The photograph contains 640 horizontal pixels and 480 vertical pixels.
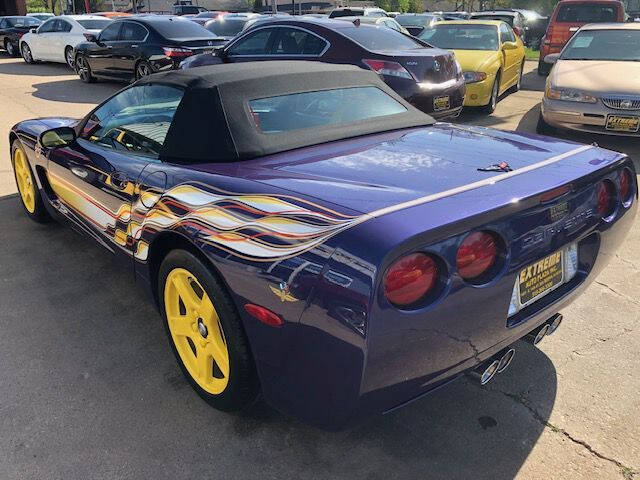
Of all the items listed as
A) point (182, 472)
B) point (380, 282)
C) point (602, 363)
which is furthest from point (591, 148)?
point (182, 472)

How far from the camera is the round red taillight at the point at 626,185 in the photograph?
2.61 metres

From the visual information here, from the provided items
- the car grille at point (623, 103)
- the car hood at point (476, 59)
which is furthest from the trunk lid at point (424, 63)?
the car grille at point (623, 103)

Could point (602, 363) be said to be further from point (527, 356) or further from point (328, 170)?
point (328, 170)

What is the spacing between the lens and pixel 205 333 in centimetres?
238

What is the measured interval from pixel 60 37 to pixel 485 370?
52.6 feet

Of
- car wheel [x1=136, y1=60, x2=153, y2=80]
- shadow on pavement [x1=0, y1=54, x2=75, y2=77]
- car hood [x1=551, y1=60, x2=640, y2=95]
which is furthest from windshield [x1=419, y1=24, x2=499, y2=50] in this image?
shadow on pavement [x1=0, y1=54, x2=75, y2=77]

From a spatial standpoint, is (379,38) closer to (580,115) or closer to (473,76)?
(473,76)

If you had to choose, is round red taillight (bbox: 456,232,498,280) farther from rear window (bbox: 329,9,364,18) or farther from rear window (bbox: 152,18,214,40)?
rear window (bbox: 329,9,364,18)

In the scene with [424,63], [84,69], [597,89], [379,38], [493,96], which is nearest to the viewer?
[597,89]

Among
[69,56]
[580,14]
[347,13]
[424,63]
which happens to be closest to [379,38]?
[424,63]

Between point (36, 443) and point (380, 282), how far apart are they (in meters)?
1.64

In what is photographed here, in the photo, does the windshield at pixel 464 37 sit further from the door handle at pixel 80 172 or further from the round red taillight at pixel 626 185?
the door handle at pixel 80 172

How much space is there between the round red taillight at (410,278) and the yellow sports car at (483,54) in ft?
23.3

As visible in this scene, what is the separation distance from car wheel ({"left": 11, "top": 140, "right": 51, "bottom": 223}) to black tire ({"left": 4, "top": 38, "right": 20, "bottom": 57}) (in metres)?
17.3
